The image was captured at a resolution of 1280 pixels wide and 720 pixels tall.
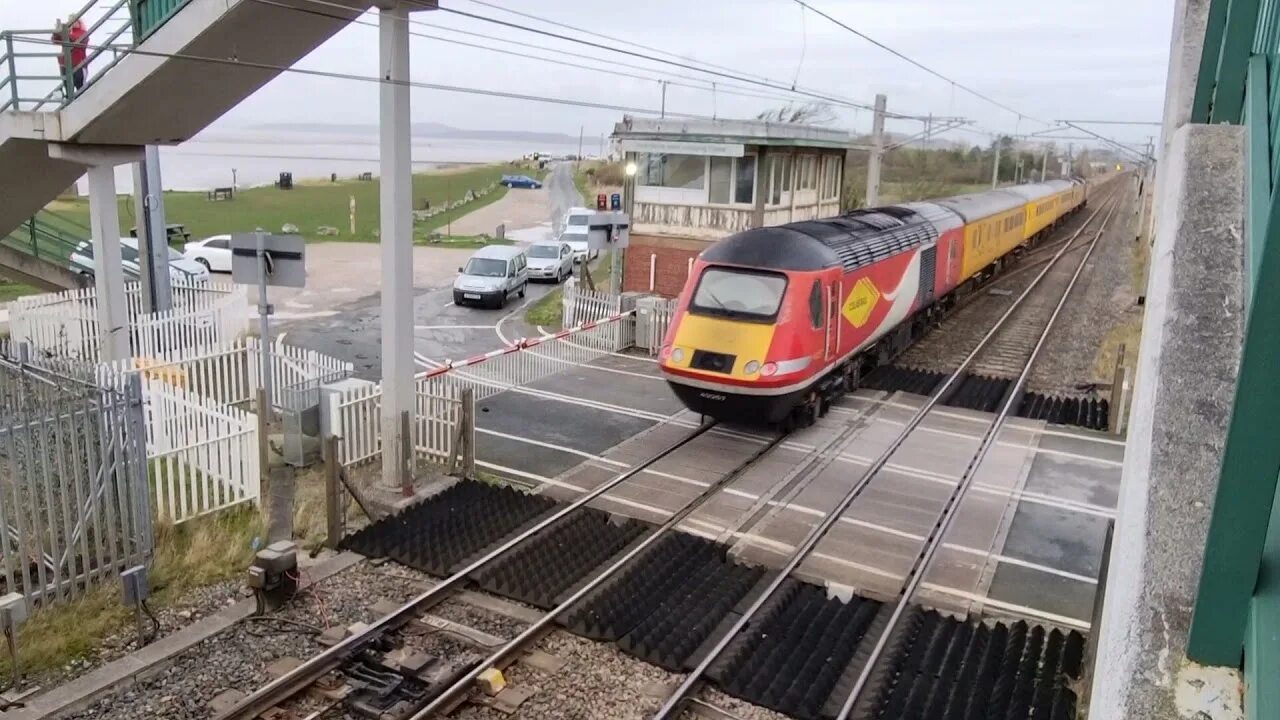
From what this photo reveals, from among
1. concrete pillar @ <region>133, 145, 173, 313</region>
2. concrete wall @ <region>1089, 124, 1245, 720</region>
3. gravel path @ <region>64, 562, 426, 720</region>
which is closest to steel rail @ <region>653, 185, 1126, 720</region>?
gravel path @ <region>64, 562, 426, 720</region>

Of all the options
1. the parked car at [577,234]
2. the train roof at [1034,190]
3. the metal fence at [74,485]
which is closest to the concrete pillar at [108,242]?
the metal fence at [74,485]

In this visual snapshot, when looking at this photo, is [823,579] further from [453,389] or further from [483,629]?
[453,389]

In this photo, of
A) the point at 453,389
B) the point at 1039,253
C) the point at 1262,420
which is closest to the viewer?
the point at 1262,420

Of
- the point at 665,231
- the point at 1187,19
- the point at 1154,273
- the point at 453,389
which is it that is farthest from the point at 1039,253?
the point at 1154,273

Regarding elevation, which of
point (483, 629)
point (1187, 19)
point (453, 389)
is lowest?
point (483, 629)

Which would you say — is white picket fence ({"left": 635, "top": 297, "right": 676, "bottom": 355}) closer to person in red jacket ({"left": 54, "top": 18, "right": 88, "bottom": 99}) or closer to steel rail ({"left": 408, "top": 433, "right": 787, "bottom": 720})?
steel rail ({"left": 408, "top": 433, "right": 787, "bottom": 720})

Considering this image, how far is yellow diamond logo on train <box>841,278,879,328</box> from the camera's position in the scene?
13.5 metres

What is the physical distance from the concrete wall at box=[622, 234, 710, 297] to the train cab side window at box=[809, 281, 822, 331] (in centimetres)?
1233

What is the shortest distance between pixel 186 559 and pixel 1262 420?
8.88m

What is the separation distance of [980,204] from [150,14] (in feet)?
68.6

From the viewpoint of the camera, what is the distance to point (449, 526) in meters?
9.60

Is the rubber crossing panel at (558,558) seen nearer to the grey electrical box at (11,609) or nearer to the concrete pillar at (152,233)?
the grey electrical box at (11,609)

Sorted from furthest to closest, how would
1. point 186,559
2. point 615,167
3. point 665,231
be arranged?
point 615,167, point 665,231, point 186,559

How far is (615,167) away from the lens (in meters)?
75.2
